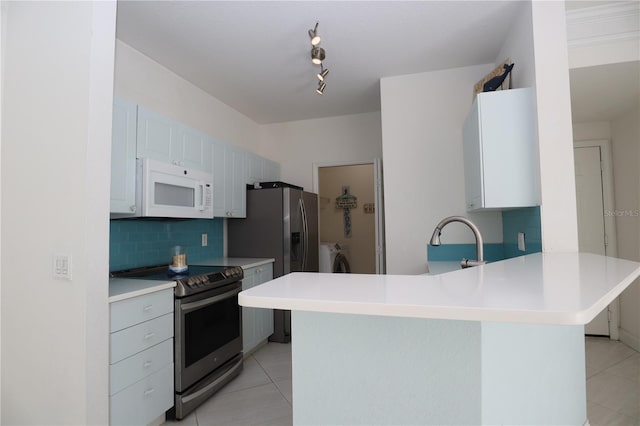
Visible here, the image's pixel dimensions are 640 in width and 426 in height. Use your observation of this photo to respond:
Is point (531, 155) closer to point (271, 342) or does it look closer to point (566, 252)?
point (566, 252)

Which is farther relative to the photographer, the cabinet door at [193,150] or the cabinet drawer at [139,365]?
the cabinet door at [193,150]

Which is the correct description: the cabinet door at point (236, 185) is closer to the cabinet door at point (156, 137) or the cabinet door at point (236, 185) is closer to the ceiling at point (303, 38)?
the ceiling at point (303, 38)

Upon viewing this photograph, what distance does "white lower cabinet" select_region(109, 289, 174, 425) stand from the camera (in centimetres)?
180

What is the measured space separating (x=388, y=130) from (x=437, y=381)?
8.66 ft

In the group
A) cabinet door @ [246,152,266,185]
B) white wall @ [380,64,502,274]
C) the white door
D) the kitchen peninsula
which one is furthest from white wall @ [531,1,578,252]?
cabinet door @ [246,152,266,185]

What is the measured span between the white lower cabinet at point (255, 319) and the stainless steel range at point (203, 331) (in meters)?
0.20

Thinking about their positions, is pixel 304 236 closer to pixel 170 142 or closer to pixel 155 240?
pixel 155 240

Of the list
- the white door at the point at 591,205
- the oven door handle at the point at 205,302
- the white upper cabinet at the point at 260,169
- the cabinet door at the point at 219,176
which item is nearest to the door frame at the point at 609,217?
the white door at the point at 591,205

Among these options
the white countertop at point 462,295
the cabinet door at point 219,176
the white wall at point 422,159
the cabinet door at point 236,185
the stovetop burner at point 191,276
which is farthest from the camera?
the cabinet door at point 236,185

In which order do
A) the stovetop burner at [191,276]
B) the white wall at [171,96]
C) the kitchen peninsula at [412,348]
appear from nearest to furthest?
the kitchen peninsula at [412,348]
the stovetop burner at [191,276]
the white wall at [171,96]

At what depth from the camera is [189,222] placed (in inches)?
131

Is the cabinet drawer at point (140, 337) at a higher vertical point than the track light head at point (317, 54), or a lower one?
lower

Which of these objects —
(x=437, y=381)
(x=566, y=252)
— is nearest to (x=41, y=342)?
(x=437, y=381)

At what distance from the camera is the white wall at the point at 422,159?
3043mm
